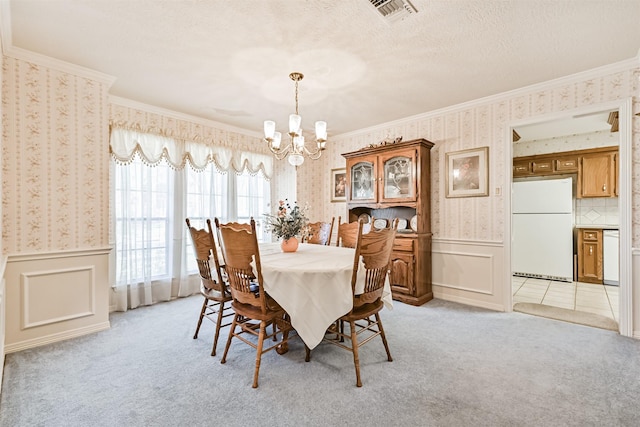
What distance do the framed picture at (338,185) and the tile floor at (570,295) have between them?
2739 millimetres

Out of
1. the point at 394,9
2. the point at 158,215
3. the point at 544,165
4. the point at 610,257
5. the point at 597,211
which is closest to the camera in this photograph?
the point at 394,9

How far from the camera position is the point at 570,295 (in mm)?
4102

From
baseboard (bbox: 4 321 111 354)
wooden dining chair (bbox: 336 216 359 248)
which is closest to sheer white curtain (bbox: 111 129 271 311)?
baseboard (bbox: 4 321 111 354)

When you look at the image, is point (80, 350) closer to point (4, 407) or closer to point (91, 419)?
point (4, 407)

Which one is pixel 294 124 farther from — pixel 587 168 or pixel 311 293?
pixel 587 168

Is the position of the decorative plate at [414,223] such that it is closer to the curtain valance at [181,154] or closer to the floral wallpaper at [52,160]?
the curtain valance at [181,154]

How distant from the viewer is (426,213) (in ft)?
12.9

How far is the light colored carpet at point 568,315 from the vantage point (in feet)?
9.92

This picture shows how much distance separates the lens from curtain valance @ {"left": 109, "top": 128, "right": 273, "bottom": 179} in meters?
3.46

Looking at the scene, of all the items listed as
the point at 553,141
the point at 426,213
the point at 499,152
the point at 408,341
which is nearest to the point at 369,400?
the point at 408,341

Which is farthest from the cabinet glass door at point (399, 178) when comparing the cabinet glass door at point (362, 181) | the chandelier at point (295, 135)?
the chandelier at point (295, 135)

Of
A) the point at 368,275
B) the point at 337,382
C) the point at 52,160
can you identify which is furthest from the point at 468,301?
the point at 52,160

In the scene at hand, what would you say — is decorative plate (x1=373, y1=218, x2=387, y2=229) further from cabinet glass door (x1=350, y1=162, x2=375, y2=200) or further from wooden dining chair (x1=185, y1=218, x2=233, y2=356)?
wooden dining chair (x1=185, y1=218, x2=233, y2=356)

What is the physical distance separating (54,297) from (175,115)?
247 cm
